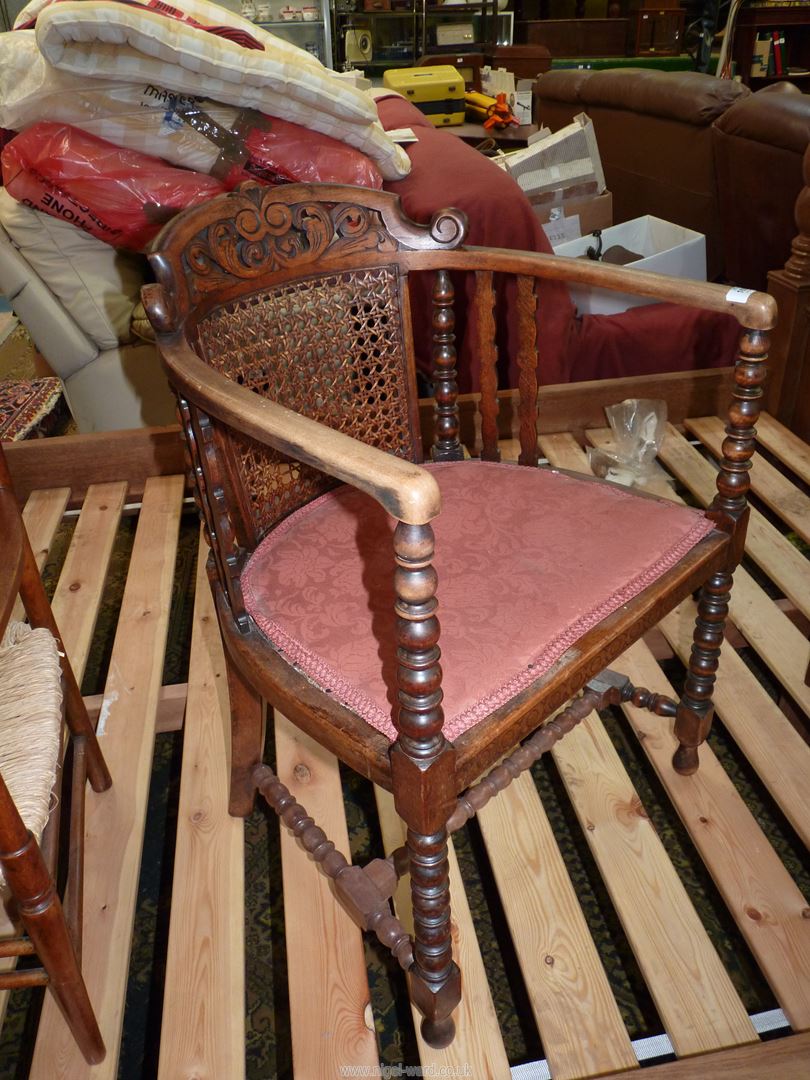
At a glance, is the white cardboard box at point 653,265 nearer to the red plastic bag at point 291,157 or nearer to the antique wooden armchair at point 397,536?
the red plastic bag at point 291,157

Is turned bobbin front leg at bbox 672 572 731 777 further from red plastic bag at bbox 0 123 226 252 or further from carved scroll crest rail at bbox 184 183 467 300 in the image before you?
red plastic bag at bbox 0 123 226 252

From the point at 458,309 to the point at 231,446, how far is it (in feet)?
3.54

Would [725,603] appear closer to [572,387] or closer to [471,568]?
[471,568]

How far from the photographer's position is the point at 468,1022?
0.93m

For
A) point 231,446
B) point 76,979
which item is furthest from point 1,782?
point 231,446

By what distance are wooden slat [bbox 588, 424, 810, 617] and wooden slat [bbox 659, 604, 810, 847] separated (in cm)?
19

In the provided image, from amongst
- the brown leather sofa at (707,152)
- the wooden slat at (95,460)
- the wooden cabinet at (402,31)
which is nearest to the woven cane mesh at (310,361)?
the wooden slat at (95,460)

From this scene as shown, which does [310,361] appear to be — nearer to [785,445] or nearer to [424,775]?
[424,775]

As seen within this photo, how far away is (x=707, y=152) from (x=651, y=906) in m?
2.87

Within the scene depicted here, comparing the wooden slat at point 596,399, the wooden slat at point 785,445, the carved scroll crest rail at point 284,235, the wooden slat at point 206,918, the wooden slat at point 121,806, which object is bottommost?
the wooden slat at point 206,918

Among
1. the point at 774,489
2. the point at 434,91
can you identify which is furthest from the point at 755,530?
the point at 434,91

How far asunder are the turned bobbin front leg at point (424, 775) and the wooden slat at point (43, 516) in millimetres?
1091

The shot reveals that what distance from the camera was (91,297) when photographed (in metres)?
1.89

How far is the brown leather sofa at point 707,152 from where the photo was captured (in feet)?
8.30
